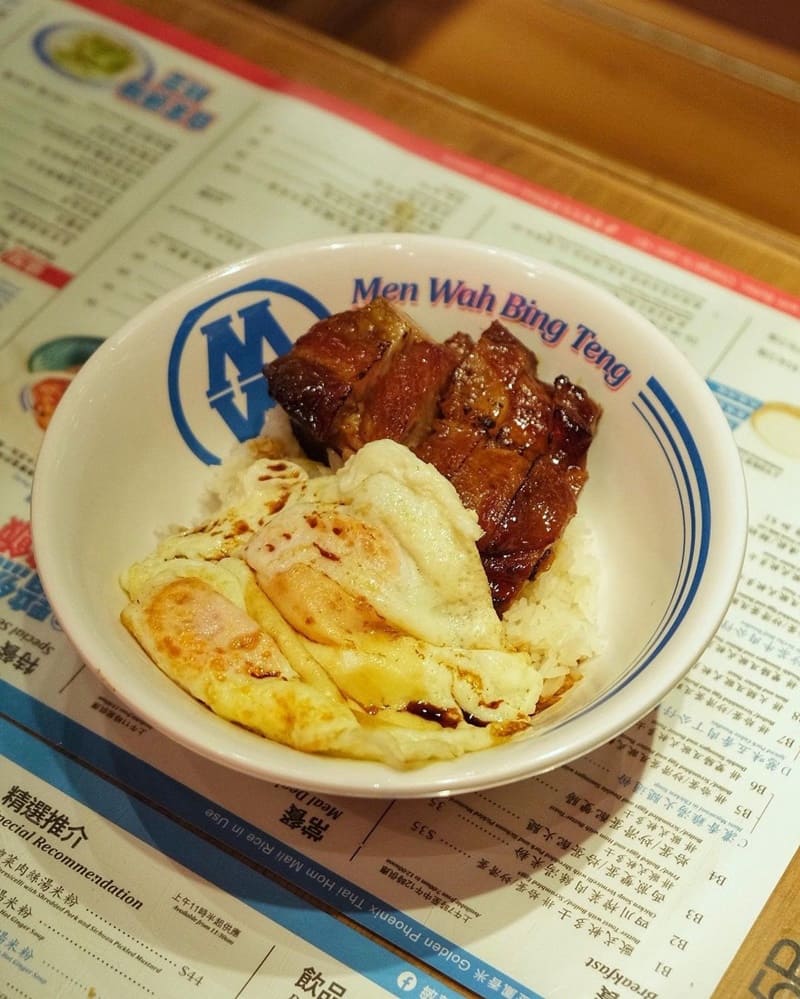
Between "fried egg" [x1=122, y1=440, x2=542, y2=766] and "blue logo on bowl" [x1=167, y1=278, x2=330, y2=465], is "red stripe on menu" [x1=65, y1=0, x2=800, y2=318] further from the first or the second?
"fried egg" [x1=122, y1=440, x2=542, y2=766]

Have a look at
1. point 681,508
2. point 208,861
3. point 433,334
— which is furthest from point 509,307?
point 208,861

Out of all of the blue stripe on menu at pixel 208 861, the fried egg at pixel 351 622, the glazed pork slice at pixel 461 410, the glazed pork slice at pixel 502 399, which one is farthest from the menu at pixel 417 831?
the glazed pork slice at pixel 502 399

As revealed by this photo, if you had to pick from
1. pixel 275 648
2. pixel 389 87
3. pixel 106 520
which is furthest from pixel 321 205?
pixel 275 648

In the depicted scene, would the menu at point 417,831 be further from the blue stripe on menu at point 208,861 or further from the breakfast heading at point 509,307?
the breakfast heading at point 509,307

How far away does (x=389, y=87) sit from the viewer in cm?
300

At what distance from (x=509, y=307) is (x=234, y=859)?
116cm

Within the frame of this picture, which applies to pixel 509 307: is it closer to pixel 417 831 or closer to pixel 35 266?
pixel 417 831

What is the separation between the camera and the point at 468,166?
2.80m

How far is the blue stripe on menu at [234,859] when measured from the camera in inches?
61.1

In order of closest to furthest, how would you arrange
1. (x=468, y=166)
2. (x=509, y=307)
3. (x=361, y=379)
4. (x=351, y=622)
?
(x=351, y=622)
(x=361, y=379)
(x=509, y=307)
(x=468, y=166)

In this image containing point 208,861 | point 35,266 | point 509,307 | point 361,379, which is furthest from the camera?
point 35,266

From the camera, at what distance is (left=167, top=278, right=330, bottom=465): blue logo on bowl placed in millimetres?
1973

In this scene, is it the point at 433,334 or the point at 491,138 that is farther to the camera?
the point at 491,138

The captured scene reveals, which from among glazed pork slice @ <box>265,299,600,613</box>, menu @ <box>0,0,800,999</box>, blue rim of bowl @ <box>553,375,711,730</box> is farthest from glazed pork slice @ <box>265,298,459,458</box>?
menu @ <box>0,0,800,999</box>
